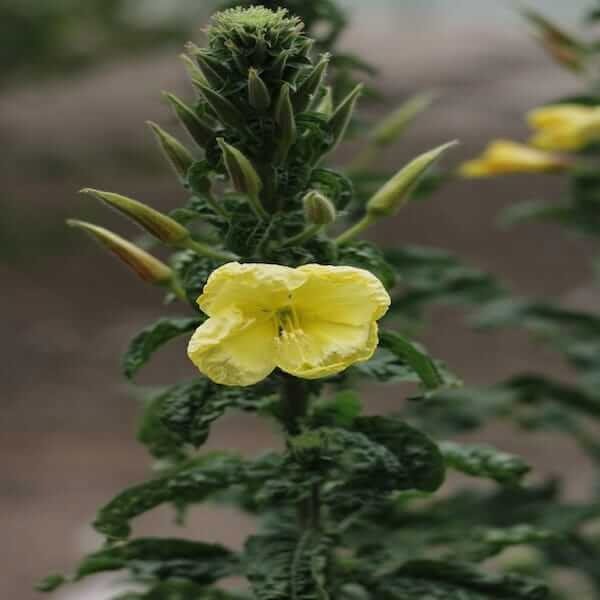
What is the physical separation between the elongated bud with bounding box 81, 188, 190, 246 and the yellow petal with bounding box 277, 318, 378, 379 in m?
0.12

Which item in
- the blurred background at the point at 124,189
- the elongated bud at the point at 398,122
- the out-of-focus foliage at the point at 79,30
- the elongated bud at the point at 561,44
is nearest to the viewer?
the elongated bud at the point at 398,122

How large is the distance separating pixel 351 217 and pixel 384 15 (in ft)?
10.6

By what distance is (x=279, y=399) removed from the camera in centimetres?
90

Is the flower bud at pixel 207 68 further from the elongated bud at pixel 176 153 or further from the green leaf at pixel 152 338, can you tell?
the green leaf at pixel 152 338

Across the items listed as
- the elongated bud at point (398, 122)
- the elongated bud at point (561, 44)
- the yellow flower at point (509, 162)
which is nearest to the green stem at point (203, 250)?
the elongated bud at point (398, 122)

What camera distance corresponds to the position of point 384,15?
441cm

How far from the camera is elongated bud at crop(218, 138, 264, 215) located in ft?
2.50

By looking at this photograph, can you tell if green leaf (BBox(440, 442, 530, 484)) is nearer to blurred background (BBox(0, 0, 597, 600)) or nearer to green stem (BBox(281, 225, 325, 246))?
green stem (BBox(281, 225, 325, 246))

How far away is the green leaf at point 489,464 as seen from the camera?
35.7 inches

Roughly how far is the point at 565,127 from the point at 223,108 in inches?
27.8

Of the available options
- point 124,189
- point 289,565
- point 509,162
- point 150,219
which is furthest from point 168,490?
point 124,189

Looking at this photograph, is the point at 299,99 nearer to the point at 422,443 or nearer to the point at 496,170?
the point at 422,443

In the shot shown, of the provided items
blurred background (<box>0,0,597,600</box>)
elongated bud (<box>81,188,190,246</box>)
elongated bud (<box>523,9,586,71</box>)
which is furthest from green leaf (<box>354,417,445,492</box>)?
blurred background (<box>0,0,597,600</box>)

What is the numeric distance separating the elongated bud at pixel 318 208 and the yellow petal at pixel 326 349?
0.07 m
